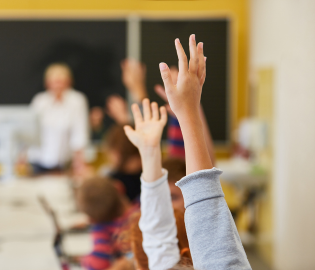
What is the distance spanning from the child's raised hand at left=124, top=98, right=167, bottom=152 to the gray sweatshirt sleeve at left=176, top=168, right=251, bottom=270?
237mm

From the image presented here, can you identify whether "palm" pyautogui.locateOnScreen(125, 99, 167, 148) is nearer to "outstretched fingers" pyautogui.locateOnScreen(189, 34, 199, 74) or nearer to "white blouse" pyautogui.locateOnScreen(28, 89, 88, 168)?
"outstretched fingers" pyautogui.locateOnScreen(189, 34, 199, 74)

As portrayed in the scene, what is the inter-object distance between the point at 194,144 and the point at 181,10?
413 cm

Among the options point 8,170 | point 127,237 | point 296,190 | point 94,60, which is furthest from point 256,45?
point 127,237

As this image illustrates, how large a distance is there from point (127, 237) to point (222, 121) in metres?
3.57

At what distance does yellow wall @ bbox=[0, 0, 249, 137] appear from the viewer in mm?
4387

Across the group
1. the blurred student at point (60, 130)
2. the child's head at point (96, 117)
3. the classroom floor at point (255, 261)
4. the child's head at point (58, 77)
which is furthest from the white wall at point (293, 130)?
the child's head at point (58, 77)

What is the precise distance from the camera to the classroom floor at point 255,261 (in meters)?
3.21

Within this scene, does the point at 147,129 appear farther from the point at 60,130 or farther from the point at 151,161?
the point at 60,130

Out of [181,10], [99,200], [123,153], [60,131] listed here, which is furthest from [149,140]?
[181,10]

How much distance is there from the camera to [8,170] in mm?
2572

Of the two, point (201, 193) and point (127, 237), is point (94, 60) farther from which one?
point (201, 193)

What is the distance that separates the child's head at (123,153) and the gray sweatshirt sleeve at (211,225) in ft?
4.65

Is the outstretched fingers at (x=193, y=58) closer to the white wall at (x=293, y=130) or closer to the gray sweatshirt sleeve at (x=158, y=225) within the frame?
the gray sweatshirt sleeve at (x=158, y=225)

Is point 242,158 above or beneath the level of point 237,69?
beneath
